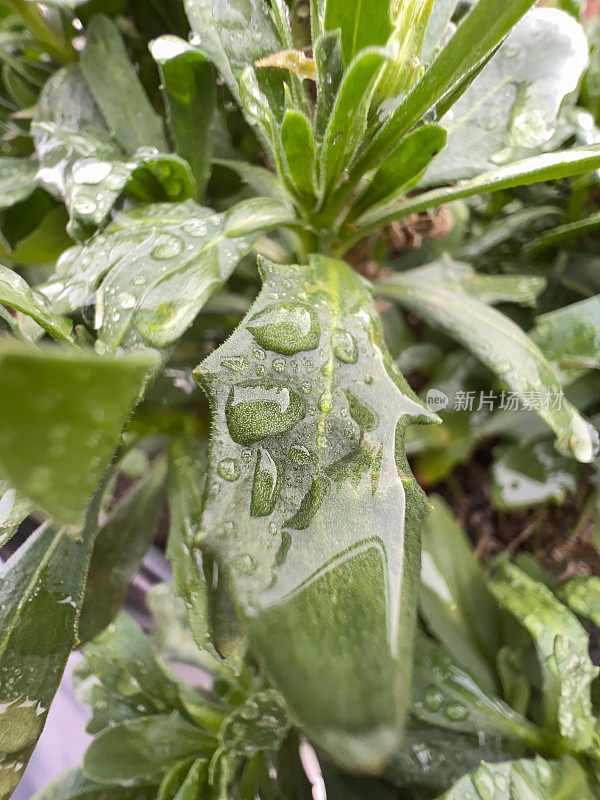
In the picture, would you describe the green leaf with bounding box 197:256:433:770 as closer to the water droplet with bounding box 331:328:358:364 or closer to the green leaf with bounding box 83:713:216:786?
the water droplet with bounding box 331:328:358:364

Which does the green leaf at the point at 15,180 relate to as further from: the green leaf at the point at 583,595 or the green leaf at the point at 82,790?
the green leaf at the point at 583,595

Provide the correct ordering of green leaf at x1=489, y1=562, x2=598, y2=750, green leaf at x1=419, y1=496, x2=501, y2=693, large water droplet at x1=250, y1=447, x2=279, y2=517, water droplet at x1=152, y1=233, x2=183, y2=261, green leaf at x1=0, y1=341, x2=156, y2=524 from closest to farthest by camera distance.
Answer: green leaf at x1=0, y1=341, x2=156, y2=524 → large water droplet at x1=250, y1=447, x2=279, y2=517 → water droplet at x1=152, y1=233, x2=183, y2=261 → green leaf at x1=489, y1=562, x2=598, y2=750 → green leaf at x1=419, y1=496, x2=501, y2=693

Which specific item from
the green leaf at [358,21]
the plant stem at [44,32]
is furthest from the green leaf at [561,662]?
the plant stem at [44,32]

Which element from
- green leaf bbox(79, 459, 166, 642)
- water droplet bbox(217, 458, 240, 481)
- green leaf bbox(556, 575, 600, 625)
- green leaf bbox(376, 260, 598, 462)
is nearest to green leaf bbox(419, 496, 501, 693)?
green leaf bbox(556, 575, 600, 625)

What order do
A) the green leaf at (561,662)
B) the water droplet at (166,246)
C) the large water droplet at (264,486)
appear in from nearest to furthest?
the large water droplet at (264,486) < the water droplet at (166,246) < the green leaf at (561,662)

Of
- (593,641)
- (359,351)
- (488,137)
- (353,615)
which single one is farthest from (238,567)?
(593,641)

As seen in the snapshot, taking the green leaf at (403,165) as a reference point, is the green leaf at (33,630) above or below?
below
